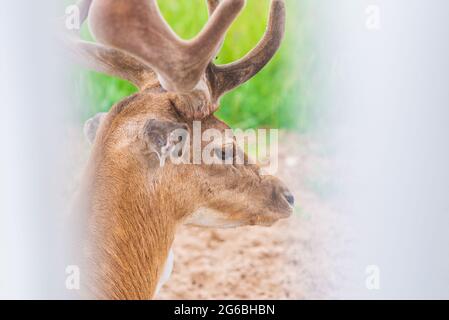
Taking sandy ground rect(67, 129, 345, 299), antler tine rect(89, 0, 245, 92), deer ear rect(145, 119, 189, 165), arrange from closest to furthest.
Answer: antler tine rect(89, 0, 245, 92) < deer ear rect(145, 119, 189, 165) < sandy ground rect(67, 129, 345, 299)

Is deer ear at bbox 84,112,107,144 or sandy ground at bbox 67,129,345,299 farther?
sandy ground at bbox 67,129,345,299

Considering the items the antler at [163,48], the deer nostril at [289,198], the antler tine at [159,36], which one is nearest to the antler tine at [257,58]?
the antler at [163,48]

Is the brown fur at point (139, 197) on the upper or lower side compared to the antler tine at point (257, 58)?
lower

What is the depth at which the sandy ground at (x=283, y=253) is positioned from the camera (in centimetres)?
144

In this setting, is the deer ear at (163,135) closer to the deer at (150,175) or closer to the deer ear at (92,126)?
the deer at (150,175)

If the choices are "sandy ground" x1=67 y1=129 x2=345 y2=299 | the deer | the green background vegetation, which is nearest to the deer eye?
the deer

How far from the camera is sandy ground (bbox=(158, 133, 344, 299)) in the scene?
1442 mm

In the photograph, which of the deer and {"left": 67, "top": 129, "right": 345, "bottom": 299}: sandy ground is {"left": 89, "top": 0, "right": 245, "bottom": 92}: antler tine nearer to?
the deer

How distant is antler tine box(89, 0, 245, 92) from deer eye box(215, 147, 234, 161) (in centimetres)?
15

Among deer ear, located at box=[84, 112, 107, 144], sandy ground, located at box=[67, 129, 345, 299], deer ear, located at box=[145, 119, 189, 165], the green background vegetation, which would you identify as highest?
the green background vegetation

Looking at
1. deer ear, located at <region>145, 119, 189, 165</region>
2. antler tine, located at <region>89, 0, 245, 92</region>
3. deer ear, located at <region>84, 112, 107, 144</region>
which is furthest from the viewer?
deer ear, located at <region>84, 112, 107, 144</region>

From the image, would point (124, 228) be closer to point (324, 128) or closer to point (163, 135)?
point (163, 135)

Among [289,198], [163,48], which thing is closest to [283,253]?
[289,198]

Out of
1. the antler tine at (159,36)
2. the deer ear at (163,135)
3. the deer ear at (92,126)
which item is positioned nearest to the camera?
the antler tine at (159,36)
